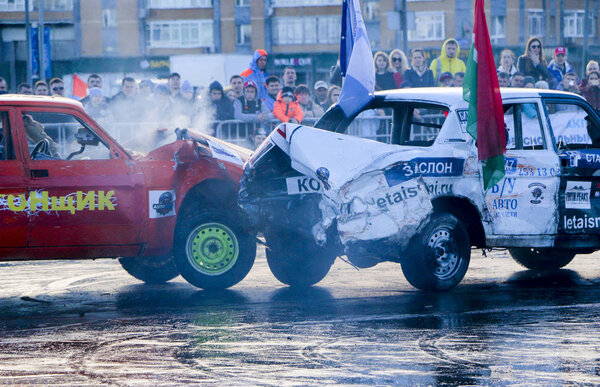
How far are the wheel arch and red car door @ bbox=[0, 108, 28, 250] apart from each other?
3657 mm

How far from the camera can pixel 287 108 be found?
15.8 meters

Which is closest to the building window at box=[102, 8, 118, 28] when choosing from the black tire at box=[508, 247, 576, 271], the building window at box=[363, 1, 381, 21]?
the building window at box=[363, 1, 381, 21]

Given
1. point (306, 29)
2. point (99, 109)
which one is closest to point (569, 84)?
point (99, 109)

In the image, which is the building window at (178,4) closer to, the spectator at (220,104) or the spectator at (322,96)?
the spectator at (322,96)

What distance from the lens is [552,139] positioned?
993cm

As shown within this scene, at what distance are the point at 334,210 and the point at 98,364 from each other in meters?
3.06

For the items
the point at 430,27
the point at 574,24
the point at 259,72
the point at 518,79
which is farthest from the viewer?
the point at 574,24

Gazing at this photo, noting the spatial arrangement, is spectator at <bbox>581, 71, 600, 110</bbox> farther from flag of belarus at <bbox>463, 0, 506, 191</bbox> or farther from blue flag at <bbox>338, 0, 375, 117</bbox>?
flag of belarus at <bbox>463, 0, 506, 191</bbox>

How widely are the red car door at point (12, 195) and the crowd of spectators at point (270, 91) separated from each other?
569 centimetres

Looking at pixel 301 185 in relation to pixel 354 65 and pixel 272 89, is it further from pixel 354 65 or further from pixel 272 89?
pixel 272 89

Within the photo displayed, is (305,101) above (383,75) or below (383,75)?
below

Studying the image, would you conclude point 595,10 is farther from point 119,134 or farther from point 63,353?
point 63,353

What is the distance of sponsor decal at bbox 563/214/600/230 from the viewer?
10000 millimetres

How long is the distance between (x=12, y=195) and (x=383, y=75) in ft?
29.2
